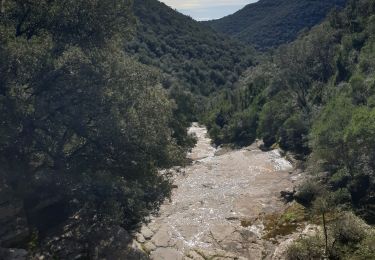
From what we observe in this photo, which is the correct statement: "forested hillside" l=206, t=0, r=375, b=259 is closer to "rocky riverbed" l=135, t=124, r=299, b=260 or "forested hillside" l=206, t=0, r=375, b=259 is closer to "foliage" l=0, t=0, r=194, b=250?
"rocky riverbed" l=135, t=124, r=299, b=260

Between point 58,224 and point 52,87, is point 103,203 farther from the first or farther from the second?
point 52,87

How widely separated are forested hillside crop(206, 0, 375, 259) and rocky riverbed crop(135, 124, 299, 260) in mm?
2948

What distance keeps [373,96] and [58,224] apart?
1072 inches

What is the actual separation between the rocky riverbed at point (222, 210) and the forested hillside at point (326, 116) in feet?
9.67

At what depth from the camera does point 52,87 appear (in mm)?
22484

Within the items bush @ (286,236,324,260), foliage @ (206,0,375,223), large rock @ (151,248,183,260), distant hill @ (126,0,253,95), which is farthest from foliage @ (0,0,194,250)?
distant hill @ (126,0,253,95)

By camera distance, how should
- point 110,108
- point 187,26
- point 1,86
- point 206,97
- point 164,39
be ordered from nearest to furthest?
point 1,86, point 110,108, point 206,97, point 164,39, point 187,26

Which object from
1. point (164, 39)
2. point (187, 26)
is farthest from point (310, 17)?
point (164, 39)

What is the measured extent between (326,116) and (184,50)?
74805 millimetres

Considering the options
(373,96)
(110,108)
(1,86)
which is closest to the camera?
(1,86)

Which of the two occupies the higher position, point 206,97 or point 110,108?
point 110,108

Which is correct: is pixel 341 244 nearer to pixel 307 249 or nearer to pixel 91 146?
pixel 307 249

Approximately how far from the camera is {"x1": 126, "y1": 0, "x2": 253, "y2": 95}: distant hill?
96562 millimetres

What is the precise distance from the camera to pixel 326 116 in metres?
38.7
